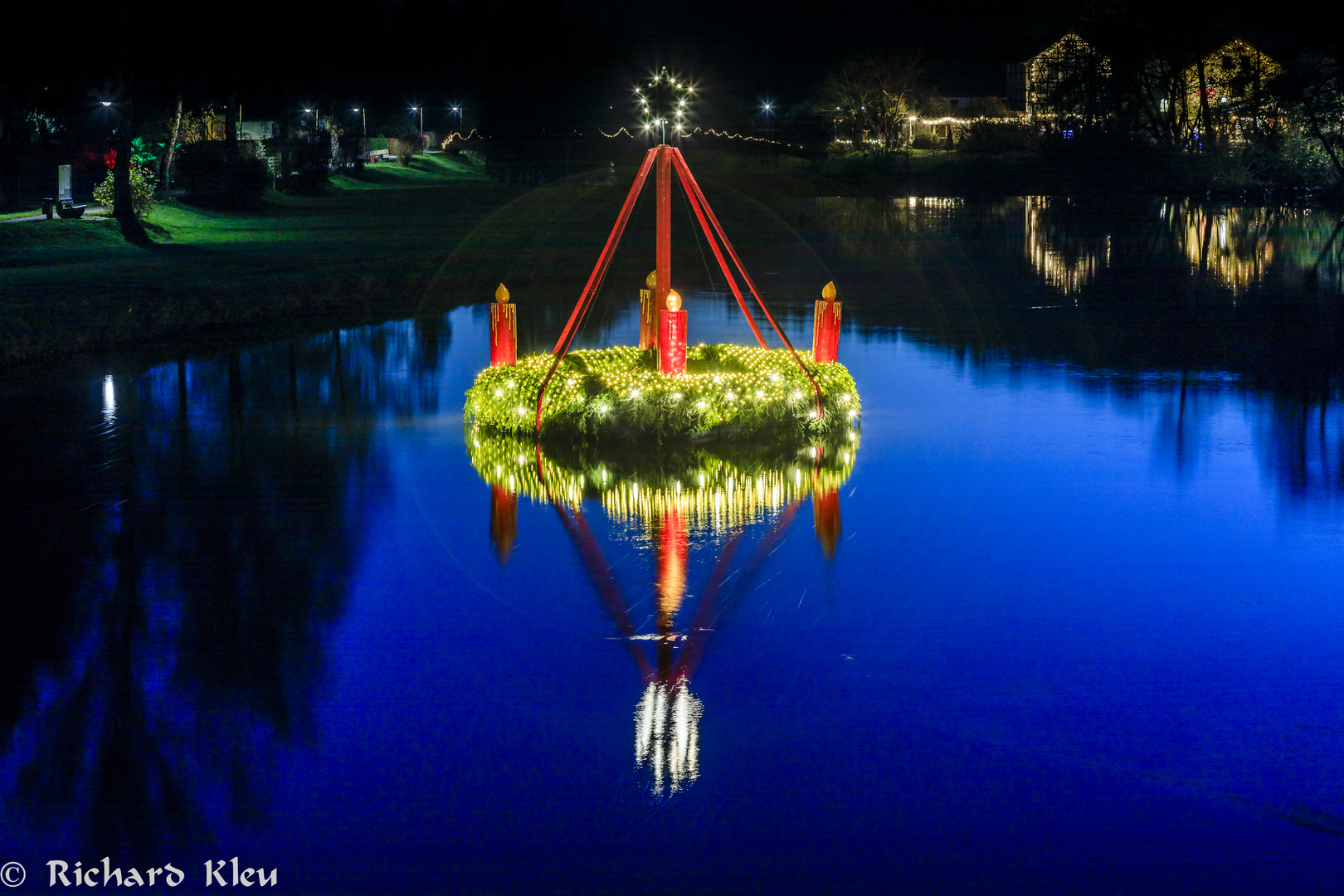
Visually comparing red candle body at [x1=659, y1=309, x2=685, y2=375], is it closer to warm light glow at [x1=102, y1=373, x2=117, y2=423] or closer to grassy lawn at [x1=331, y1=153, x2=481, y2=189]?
warm light glow at [x1=102, y1=373, x2=117, y2=423]

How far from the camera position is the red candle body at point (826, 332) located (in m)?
12.7

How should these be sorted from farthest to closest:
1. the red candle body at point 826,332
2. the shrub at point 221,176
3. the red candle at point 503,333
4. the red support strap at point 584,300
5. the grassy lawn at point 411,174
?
the grassy lawn at point 411,174
the shrub at point 221,176
the red candle body at point 826,332
the red candle at point 503,333
the red support strap at point 584,300

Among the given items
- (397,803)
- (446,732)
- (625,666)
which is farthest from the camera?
(625,666)

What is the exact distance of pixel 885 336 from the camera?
62.8 feet

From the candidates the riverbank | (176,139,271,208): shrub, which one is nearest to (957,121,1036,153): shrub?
the riverbank

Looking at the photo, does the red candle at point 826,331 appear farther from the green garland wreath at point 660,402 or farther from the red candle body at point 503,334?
the red candle body at point 503,334

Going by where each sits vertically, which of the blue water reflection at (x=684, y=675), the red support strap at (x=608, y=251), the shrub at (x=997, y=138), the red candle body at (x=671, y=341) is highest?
the shrub at (x=997, y=138)

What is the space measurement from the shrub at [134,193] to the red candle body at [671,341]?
2994 centimetres

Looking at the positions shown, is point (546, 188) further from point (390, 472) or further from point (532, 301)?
point (390, 472)

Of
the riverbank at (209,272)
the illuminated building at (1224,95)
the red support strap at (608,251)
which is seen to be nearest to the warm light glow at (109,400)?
the riverbank at (209,272)

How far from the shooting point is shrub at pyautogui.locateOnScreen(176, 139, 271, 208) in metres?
47.2

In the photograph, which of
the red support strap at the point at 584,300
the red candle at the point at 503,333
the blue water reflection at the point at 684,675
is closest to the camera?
the blue water reflection at the point at 684,675

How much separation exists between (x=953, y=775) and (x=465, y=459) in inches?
258

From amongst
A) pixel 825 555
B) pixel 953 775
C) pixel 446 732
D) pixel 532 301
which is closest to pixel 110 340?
pixel 532 301
